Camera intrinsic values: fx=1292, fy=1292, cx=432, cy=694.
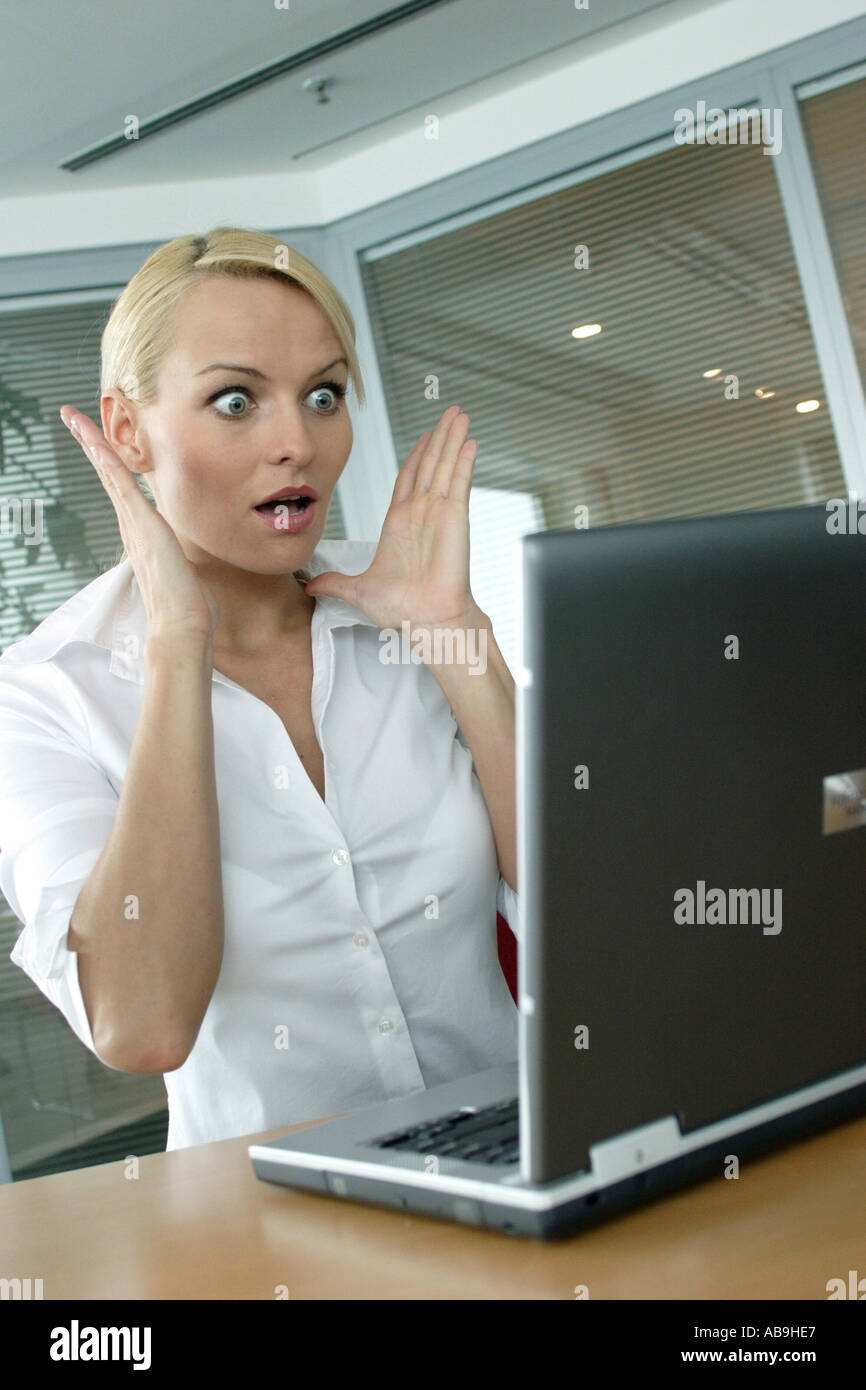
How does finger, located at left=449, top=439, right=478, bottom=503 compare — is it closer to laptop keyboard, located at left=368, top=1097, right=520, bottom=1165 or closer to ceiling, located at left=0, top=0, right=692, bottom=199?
laptop keyboard, located at left=368, top=1097, right=520, bottom=1165

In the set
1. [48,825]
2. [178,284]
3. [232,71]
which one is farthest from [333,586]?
[232,71]

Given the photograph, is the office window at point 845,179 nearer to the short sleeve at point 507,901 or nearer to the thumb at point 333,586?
the thumb at point 333,586

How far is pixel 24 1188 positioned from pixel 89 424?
0.83 meters

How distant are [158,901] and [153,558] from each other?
396mm

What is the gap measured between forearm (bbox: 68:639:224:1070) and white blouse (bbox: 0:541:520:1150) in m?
0.08

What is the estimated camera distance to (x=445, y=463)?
1619 mm

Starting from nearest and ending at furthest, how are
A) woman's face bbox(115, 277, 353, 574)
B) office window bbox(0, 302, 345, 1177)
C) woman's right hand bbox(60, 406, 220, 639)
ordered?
woman's right hand bbox(60, 406, 220, 639) → woman's face bbox(115, 277, 353, 574) → office window bbox(0, 302, 345, 1177)

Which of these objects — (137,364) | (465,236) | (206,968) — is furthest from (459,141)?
(206,968)

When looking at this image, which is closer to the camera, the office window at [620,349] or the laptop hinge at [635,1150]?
the laptop hinge at [635,1150]

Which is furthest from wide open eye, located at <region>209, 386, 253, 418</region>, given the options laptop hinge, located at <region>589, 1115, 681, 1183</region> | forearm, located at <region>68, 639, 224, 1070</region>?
laptop hinge, located at <region>589, 1115, 681, 1183</region>

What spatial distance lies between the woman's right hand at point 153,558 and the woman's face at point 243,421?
0.24ft

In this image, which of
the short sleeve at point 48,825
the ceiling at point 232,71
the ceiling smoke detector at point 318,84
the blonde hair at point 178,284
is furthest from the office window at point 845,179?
the short sleeve at point 48,825

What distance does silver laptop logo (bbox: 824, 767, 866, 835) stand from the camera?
780 mm

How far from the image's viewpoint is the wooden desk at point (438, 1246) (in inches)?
25.5
